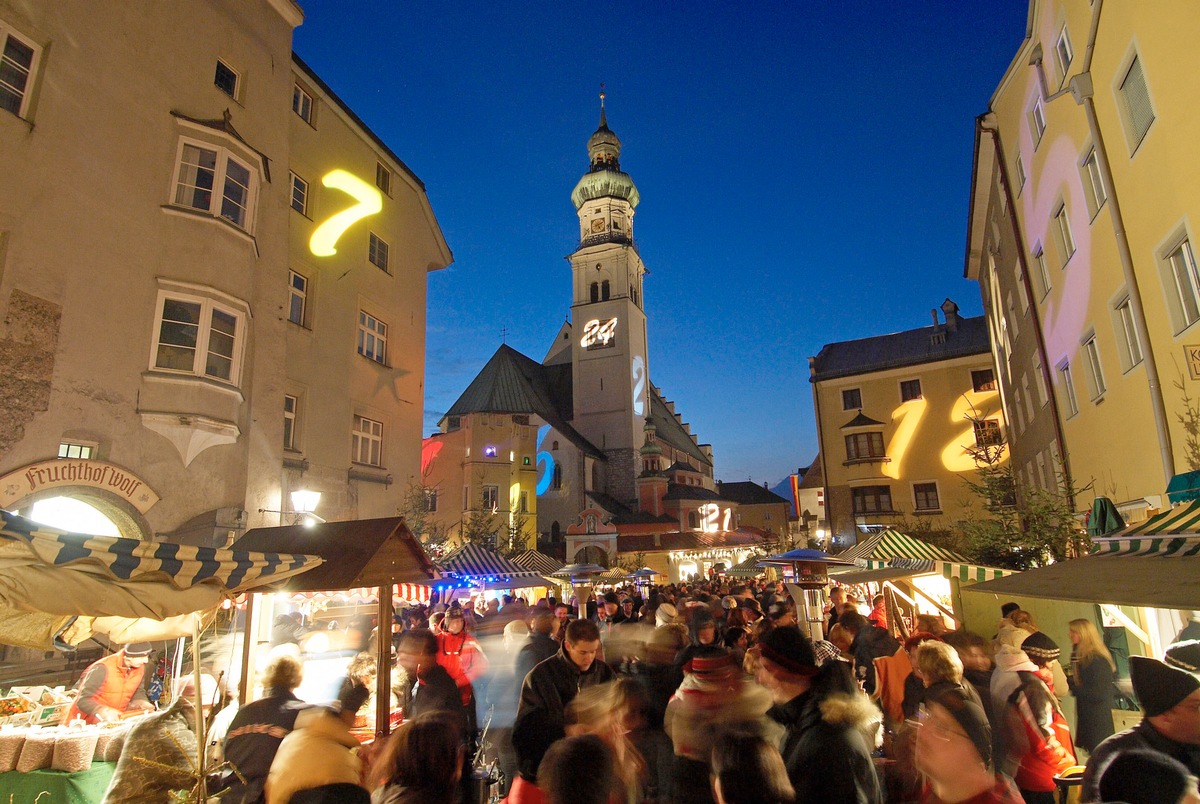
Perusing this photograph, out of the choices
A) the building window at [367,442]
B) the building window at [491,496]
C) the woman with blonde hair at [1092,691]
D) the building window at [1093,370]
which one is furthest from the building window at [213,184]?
the building window at [491,496]

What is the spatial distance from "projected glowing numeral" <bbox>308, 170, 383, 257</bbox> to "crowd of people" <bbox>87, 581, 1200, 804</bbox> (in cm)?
1462

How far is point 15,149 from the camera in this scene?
1091 cm

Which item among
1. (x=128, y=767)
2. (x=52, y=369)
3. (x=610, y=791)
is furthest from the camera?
(x=52, y=369)

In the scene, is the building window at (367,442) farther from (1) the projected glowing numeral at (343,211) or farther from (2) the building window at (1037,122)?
(2) the building window at (1037,122)

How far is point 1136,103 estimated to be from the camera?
33.5ft

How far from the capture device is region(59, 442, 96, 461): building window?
36.1 feet

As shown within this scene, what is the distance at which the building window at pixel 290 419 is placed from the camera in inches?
671

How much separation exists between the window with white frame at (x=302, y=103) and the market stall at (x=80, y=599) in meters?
15.4

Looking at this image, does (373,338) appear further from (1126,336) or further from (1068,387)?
(1068,387)

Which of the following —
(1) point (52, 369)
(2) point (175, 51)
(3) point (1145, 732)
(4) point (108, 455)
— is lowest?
(3) point (1145, 732)

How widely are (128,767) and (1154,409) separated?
1329cm

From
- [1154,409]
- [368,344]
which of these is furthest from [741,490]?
[1154,409]

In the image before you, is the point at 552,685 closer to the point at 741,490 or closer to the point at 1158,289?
the point at 1158,289

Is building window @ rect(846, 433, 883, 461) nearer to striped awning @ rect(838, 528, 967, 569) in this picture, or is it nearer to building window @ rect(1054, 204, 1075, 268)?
building window @ rect(1054, 204, 1075, 268)
